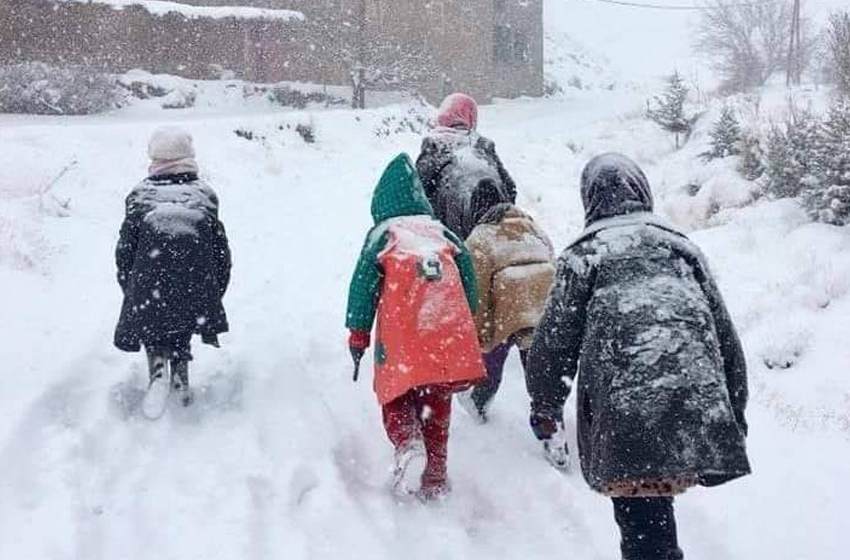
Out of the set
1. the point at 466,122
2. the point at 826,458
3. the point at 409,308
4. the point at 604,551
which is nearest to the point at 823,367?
the point at 826,458

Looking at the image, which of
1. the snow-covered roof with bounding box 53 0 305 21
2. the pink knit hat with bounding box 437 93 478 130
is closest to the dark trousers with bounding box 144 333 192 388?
the pink knit hat with bounding box 437 93 478 130

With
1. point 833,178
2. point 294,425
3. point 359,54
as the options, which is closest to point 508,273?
point 294,425

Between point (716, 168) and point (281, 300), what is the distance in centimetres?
1029

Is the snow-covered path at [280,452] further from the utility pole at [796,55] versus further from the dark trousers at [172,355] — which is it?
the utility pole at [796,55]

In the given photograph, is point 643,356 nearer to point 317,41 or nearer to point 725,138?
point 725,138

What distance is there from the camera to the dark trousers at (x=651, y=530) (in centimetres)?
305

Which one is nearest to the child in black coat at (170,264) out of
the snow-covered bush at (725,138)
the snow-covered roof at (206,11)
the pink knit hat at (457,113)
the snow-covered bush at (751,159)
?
the pink knit hat at (457,113)

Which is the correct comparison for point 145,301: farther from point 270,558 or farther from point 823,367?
point 823,367

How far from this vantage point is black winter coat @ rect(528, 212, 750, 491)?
286 centimetres

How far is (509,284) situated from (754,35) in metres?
48.5

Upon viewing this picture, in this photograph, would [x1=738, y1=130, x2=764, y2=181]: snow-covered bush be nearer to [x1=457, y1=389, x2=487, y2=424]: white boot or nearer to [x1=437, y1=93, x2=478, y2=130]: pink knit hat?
[x1=437, y1=93, x2=478, y2=130]: pink knit hat

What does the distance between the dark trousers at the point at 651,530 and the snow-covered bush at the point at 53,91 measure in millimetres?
18203

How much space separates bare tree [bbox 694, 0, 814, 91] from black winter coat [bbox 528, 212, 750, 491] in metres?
41.3

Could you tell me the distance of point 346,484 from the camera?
14.4 feet
